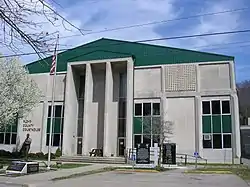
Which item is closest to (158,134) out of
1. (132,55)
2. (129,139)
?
(129,139)

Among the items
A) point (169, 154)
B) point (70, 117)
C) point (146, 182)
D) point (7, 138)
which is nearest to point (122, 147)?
point (70, 117)

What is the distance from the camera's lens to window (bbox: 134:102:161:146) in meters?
35.9

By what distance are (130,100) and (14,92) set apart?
1247cm

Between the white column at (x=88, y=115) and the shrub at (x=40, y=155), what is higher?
the white column at (x=88, y=115)

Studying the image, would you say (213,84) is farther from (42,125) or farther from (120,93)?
(42,125)

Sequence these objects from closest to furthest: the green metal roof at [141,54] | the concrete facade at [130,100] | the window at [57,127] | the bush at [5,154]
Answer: the concrete facade at [130,100], the green metal roof at [141,54], the bush at [5,154], the window at [57,127]

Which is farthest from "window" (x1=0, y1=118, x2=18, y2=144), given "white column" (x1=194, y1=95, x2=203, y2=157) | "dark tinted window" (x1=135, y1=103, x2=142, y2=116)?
"white column" (x1=194, y1=95, x2=203, y2=157)

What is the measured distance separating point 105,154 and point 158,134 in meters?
6.31

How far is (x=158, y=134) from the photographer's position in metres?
35.3

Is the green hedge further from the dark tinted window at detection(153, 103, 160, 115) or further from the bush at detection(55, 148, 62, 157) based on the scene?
the dark tinted window at detection(153, 103, 160, 115)

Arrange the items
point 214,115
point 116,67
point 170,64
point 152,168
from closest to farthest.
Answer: point 152,168 < point 214,115 < point 170,64 < point 116,67

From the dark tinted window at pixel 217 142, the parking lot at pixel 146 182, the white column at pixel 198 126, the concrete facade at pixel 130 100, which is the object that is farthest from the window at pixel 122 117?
the parking lot at pixel 146 182

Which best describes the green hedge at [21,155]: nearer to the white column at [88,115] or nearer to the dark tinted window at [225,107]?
the white column at [88,115]

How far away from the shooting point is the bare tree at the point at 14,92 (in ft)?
96.2
